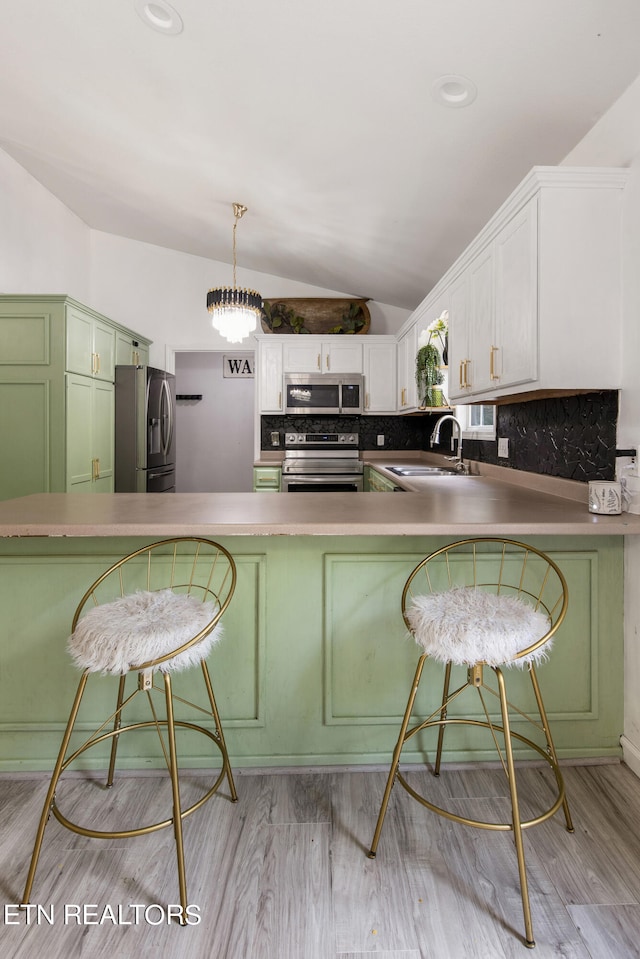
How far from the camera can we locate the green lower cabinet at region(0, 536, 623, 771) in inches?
72.9

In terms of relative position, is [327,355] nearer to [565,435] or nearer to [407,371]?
[407,371]

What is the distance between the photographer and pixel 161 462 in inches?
195

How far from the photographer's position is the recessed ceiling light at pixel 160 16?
78.9 inches

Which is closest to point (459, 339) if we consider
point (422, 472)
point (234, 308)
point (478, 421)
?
point (478, 421)

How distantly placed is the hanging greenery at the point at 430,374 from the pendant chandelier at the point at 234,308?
1.23 metres

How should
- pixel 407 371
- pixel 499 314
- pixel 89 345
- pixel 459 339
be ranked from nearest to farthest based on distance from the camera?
1. pixel 499 314
2. pixel 459 339
3. pixel 89 345
4. pixel 407 371

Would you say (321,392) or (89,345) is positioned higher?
(89,345)

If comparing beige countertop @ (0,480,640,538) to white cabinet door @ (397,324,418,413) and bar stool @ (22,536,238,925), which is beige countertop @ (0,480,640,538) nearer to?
bar stool @ (22,536,238,925)

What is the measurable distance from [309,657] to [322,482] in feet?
10.2

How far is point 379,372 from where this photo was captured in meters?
5.09

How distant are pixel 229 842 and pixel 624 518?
1.53 metres

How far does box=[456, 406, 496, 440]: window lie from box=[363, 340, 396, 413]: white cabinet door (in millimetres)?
1054

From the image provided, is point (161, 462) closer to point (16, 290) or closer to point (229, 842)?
point (16, 290)

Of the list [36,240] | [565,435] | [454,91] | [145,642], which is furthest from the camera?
[36,240]
